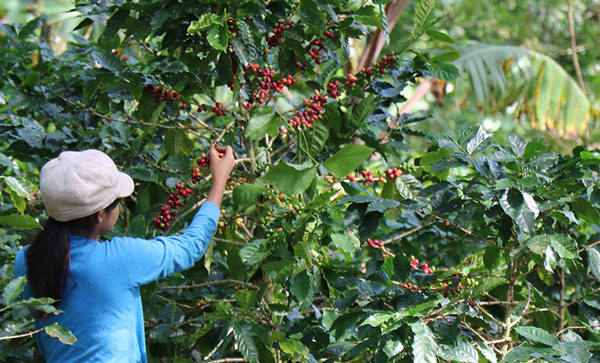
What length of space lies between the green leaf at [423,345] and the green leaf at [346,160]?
0.45m

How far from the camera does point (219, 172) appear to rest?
1854mm

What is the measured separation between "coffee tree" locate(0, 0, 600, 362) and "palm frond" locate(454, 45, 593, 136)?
116 inches

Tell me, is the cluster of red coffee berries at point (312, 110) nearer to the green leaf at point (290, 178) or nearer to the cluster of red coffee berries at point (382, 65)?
the cluster of red coffee berries at point (382, 65)

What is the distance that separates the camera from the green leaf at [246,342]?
71.7 inches

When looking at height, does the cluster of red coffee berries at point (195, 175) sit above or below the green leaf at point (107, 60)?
below

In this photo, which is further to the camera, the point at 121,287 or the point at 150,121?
the point at 150,121

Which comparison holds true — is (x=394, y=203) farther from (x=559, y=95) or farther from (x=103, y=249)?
(x=559, y=95)

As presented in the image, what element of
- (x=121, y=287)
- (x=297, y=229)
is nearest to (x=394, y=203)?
(x=297, y=229)

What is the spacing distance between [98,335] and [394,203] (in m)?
0.80

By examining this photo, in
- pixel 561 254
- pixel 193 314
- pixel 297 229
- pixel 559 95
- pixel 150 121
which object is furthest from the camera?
pixel 559 95

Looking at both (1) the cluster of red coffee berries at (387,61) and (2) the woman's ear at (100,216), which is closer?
(2) the woman's ear at (100,216)

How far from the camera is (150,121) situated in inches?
83.0

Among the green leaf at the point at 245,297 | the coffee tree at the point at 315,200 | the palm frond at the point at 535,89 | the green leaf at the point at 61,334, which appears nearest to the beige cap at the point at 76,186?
the coffee tree at the point at 315,200

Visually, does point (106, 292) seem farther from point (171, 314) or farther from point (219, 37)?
point (219, 37)
